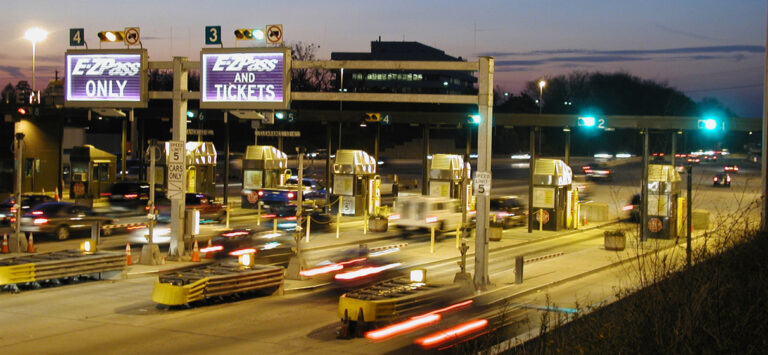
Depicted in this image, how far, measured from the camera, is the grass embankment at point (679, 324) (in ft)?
31.1

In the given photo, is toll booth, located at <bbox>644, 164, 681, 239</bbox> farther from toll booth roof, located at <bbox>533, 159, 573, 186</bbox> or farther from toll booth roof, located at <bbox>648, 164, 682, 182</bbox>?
toll booth roof, located at <bbox>533, 159, 573, 186</bbox>

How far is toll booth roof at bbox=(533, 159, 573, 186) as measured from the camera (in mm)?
37344

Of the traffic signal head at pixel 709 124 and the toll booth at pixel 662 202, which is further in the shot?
the toll booth at pixel 662 202

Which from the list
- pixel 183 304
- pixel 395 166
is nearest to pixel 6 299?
pixel 183 304

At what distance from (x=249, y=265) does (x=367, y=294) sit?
505 centimetres

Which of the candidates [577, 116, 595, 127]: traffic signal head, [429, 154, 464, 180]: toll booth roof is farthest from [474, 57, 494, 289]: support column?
[429, 154, 464, 180]: toll booth roof

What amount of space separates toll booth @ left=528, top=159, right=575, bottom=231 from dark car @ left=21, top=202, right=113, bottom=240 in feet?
65.0

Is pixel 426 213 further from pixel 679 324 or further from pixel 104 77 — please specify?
pixel 679 324

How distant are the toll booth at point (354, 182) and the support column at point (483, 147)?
2261 cm

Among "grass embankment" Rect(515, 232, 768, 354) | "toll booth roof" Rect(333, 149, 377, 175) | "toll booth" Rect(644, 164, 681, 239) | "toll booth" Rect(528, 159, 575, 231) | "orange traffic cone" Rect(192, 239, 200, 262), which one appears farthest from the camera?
"toll booth roof" Rect(333, 149, 377, 175)

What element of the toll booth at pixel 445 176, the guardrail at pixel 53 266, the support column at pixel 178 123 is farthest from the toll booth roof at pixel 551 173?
the guardrail at pixel 53 266

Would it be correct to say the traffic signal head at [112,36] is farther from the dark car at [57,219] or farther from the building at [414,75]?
the building at [414,75]

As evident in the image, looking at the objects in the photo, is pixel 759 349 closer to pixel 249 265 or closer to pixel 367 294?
pixel 367 294

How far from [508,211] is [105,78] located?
2248cm
